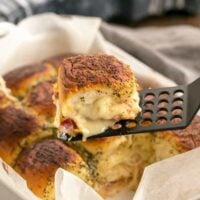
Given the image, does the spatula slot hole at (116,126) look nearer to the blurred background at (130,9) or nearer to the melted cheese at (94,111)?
the melted cheese at (94,111)

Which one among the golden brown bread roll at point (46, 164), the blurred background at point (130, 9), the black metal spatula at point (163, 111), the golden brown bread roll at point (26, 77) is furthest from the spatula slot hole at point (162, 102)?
the blurred background at point (130, 9)

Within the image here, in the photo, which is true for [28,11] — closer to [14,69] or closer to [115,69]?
[14,69]

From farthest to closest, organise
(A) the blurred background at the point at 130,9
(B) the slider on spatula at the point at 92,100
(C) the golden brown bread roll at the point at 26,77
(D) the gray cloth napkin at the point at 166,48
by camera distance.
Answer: (A) the blurred background at the point at 130,9 → (D) the gray cloth napkin at the point at 166,48 → (C) the golden brown bread roll at the point at 26,77 → (B) the slider on spatula at the point at 92,100

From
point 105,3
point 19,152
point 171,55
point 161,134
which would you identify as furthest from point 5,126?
point 105,3

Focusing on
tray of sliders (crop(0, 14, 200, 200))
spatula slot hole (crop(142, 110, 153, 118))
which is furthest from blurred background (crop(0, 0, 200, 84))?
spatula slot hole (crop(142, 110, 153, 118))

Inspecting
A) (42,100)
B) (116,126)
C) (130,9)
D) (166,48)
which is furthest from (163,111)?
(130,9)

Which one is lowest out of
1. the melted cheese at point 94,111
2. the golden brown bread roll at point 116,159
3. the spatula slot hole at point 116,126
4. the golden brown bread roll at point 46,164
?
the golden brown bread roll at point 116,159
